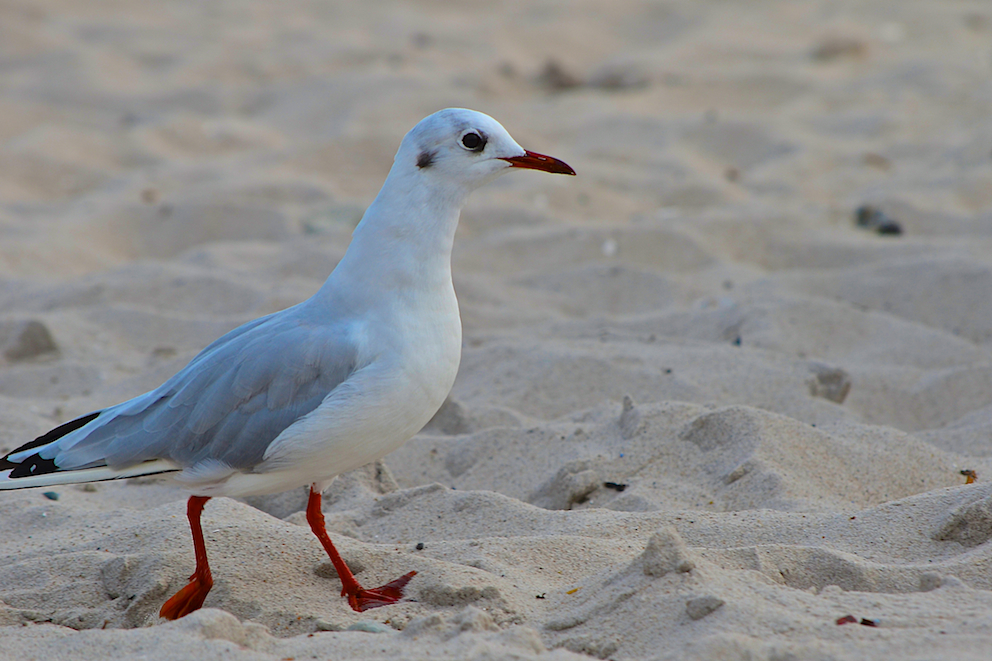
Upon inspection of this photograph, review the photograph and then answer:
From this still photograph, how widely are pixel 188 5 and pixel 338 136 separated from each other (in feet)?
16.6

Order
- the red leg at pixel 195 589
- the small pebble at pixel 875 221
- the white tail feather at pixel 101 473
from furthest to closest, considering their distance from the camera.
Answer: the small pebble at pixel 875 221, the white tail feather at pixel 101 473, the red leg at pixel 195 589

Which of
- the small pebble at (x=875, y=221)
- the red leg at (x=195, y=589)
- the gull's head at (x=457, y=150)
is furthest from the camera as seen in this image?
the small pebble at (x=875, y=221)

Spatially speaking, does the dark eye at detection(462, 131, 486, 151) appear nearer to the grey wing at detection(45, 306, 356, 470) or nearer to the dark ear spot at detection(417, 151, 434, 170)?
the dark ear spot at detection(417, 151, 434, 170)

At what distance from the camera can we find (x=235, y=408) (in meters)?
2.53

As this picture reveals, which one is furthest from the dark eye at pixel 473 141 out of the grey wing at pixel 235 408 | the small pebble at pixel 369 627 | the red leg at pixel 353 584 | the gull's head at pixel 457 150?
the small pebble at pixel 369 627

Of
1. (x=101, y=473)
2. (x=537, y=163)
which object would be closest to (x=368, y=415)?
(x=101, y=473)

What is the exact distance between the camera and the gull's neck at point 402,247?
103 inches

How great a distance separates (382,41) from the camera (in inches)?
406

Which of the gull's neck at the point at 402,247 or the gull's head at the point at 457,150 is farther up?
the gull's head at the point at 457,150

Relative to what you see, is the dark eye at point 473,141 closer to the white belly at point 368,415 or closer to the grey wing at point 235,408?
the white belly at point 368,415

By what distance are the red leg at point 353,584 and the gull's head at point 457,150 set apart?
2.90ft

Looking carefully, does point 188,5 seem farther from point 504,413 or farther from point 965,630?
point 965,630

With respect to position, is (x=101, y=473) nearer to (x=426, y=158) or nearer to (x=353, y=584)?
(x=353, y=584)

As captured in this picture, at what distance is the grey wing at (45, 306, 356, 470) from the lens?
8.21 ft
